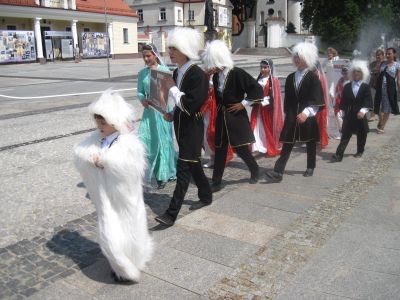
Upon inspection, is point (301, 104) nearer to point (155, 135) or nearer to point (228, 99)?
point (228, 99)

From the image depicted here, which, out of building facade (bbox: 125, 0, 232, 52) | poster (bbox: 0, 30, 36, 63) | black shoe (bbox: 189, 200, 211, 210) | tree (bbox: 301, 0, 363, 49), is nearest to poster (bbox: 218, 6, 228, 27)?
building facade (bbox: 125, 0, 232, 52)

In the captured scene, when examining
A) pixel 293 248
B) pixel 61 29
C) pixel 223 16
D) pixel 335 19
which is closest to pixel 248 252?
pixel 293 248

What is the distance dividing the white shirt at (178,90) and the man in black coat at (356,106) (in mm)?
3737

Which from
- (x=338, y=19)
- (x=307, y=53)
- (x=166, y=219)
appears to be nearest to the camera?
(x=166, y=219)

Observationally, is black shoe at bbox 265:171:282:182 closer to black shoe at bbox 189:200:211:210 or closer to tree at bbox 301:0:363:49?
black shoe at bbox 189:200:211:210

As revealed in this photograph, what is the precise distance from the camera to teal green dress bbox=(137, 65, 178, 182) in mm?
5504

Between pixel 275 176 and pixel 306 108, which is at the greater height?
pixel 306 108

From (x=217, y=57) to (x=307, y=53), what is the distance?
124cm

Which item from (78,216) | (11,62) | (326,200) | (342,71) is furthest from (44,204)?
(11,62)

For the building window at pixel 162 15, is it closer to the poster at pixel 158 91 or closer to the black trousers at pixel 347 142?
the black trousers at pixel 347 142

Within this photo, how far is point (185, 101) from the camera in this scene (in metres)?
4.18

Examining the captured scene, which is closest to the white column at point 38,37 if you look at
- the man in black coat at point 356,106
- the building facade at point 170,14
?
the building facade at point 170,14

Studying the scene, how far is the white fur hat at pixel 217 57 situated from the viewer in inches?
199

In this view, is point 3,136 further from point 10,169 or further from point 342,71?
point 342,71
